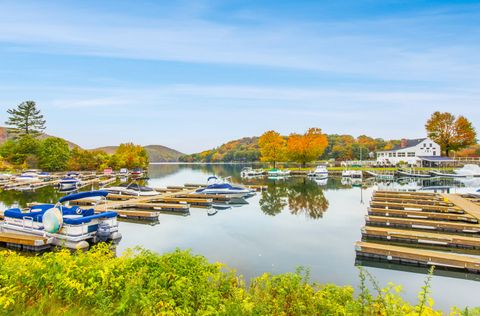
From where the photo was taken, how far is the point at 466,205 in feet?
81.4

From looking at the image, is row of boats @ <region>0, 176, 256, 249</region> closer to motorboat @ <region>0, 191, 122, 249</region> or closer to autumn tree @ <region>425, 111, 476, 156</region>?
motorboat @ <region>0, 191, 122, 249</region>

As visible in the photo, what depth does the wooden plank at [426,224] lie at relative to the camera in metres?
18.2

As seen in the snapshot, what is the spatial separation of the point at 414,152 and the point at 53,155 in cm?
8930

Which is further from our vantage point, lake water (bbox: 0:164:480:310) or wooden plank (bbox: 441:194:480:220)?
wooden plank (bbox: 441:194:480:220)

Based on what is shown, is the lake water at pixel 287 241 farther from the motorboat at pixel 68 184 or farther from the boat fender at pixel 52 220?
the motorboat at pixel 68 184

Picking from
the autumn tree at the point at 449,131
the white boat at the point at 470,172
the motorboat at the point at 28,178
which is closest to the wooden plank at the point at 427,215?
the white boat at the point at 470,172

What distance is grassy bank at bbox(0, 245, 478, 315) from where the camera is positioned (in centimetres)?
502

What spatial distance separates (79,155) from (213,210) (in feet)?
204

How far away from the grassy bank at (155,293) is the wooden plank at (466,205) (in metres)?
20.3

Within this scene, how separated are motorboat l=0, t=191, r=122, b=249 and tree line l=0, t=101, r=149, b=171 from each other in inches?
2426

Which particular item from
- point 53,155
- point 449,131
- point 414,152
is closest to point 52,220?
point 53,155

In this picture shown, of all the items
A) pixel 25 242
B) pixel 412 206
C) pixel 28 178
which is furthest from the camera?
pixel 28 178

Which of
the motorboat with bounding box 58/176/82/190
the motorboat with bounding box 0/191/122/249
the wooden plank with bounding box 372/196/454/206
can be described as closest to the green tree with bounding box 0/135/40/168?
the motorboat with bounding box 58/176/82/190

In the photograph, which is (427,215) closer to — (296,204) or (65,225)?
(296,204)
